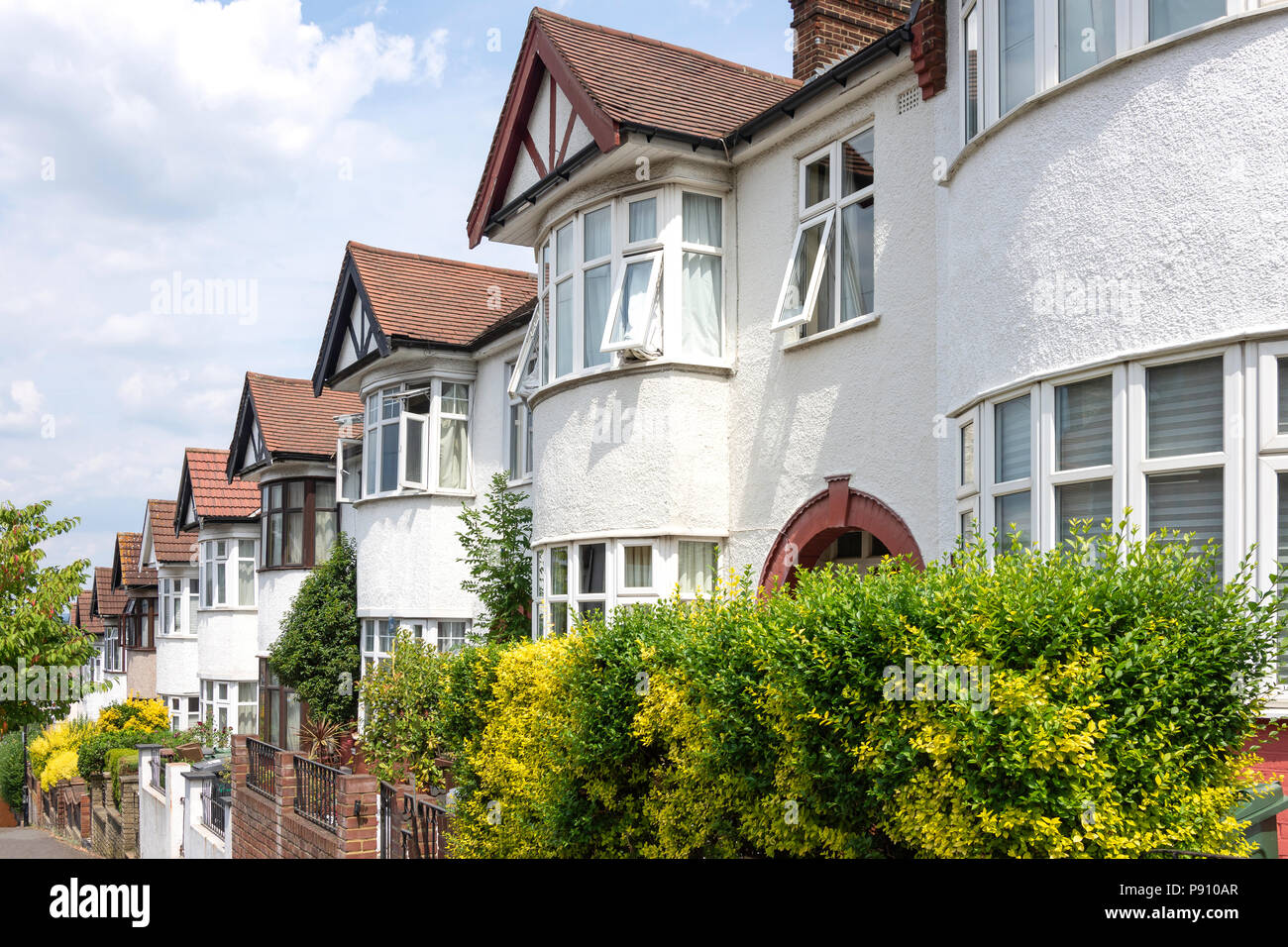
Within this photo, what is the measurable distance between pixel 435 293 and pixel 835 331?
12.4m

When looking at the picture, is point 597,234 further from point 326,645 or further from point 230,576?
point 230,576

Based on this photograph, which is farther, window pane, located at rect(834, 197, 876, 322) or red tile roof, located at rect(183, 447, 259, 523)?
red tile roof, located at rect(183, 447, 259, 523)

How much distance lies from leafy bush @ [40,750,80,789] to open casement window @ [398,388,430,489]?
2103 centimetres

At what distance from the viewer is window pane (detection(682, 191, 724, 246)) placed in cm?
1342

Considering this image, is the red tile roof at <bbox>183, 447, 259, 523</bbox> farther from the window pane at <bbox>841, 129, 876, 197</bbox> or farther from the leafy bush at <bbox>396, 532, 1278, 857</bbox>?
the leafy bush at <bbox>396, 532, 1278, 857</bbox>

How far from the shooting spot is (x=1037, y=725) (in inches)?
200

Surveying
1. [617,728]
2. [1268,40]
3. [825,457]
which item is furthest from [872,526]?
[1268,40]

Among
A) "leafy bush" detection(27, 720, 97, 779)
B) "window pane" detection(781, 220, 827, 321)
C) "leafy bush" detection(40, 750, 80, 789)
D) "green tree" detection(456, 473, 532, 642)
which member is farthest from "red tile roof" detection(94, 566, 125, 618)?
"window pane" detection(781, 220, 827, 321)

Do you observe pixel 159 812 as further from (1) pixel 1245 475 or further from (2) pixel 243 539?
(1) pixel 1245 475

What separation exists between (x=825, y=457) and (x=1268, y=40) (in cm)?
573

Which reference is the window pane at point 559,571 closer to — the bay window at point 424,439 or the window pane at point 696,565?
the window pane at point 696,565

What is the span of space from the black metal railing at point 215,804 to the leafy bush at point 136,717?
52.8 feet

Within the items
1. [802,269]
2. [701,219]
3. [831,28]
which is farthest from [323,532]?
[802,269]

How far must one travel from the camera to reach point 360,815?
1375 centimetres
